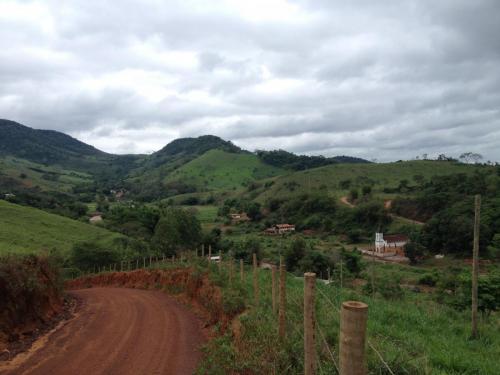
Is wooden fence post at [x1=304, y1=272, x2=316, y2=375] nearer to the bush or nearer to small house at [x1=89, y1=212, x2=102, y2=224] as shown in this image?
the bush

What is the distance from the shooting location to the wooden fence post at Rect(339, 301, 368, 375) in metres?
2.56

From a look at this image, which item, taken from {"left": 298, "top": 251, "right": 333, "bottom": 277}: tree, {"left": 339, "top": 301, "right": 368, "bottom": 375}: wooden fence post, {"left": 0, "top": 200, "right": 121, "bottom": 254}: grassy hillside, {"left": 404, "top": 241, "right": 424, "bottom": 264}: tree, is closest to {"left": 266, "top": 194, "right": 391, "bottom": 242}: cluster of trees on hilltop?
{"left": 404, "top": 241, "right": 424, "bottom": 264}: tree

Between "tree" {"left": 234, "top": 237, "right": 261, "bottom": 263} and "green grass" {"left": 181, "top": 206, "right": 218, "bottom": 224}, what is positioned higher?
"green grass" {"left": 181, "top": 206, "right": 218, "bottom": 224}

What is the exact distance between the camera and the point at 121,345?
34.1 feet

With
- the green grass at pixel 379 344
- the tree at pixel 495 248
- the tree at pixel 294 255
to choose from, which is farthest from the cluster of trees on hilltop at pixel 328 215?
the green grass at pixel 379 344

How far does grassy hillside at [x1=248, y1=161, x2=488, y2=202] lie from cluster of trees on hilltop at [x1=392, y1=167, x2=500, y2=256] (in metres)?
23.6

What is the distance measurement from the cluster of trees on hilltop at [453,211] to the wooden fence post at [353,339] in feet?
147

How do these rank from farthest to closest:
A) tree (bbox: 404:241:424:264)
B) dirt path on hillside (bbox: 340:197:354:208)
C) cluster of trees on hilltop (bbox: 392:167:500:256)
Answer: dirt path on hillside (bbox: 340:197:354:208)
tree (bbox: 404:241:424:264)
cluster of trees on hilltop (bbox: 392:167:500:256)

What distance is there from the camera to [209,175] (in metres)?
170

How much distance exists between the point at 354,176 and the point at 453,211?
2177 inches

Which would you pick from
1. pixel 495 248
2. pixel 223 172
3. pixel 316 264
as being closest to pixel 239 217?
pixel 316 264

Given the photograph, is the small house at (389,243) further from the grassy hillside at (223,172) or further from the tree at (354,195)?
the grassy hillside at (223,172)

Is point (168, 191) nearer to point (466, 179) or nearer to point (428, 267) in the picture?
point (466, 179)

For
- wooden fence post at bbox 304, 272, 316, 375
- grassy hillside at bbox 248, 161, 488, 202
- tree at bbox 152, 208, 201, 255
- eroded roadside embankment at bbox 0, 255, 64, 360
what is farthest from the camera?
grassy hillside at bbox 248, 161, 488, 202
